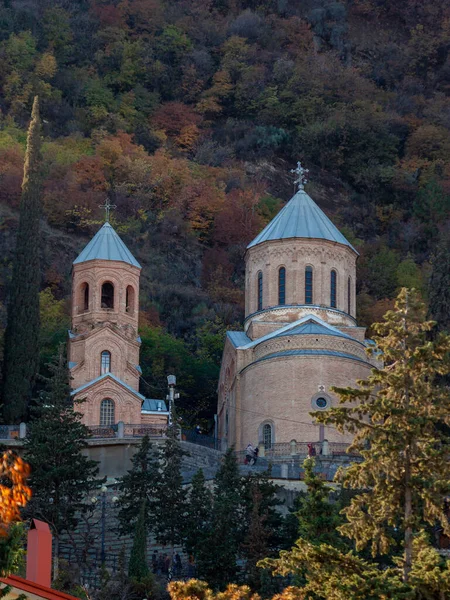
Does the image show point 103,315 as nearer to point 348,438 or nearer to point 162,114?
point 348,438

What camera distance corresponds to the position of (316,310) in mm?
44875

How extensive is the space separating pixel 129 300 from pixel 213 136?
28814 mm

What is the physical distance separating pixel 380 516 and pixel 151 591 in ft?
40.3

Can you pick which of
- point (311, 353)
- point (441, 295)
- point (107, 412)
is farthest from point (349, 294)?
point (107, 412)

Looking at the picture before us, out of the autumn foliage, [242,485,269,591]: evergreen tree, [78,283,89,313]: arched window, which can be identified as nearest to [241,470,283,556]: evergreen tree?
[242,485,269,591]: evergreen tree

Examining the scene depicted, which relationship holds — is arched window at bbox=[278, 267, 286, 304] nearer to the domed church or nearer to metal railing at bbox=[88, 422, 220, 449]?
the domed church

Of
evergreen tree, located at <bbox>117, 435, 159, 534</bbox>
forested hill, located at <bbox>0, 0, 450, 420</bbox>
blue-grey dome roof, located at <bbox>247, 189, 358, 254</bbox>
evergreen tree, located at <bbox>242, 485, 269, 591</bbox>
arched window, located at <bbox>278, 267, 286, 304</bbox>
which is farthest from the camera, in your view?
forested hill, located at <bbox>0, 0, 450, 420</bbox>

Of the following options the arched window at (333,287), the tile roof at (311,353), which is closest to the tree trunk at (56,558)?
the tile roof at (311,353)

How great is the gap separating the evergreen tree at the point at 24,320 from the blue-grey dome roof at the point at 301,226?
24.2 feet

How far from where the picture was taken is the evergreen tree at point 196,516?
32062 millimetres

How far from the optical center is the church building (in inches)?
1709

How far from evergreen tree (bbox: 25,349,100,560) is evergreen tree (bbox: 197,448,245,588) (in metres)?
3.56

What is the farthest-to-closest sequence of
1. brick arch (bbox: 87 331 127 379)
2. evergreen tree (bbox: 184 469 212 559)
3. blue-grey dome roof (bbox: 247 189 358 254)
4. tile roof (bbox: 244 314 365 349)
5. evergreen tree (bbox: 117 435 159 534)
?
blue-grey dome roof (bbox: 247 189 358 254) → brick arch (bbox: 87 331 127 379) → tile roof (bbox: 244 314 365 349) → evergreen tree (bbox: 117 435 159 534) → evergreen tree (bbox: 184 469 212 559)

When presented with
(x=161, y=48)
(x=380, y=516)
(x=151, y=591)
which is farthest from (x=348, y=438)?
(x=161, y=48)
